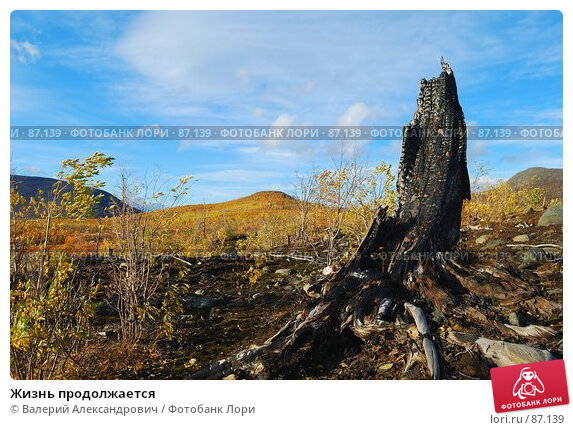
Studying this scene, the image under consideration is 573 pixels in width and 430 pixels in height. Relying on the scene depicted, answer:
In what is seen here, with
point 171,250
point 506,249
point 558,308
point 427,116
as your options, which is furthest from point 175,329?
point 506,249

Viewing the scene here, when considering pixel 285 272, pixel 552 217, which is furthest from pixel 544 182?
pixel 285 272

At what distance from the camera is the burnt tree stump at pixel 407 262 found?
593 cm

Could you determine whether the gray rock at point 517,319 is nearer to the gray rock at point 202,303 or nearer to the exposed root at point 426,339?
the exposed root at point 426,339

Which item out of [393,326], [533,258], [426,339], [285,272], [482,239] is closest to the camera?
[426,339]

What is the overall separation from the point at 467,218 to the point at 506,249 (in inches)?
214

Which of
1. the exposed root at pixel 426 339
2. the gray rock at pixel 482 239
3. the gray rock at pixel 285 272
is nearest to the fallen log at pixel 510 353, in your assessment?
the exposed root at pixel 426 339

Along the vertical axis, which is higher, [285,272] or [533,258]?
[533,258]

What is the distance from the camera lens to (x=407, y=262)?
23.1 feet
